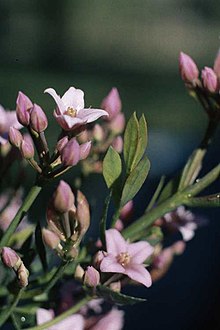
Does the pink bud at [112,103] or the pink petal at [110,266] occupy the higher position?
the pink bud at [112,103]

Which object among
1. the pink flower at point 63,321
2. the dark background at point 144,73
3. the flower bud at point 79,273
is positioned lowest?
the dark background at point 144,73

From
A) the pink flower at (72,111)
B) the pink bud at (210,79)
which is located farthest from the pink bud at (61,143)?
the pink bud at (210,79)

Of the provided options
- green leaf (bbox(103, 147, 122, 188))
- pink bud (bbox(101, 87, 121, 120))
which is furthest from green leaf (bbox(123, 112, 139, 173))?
pink bud (bbox(101, 87, 121, 120))

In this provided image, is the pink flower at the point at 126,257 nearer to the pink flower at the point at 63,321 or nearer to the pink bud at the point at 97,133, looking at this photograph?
the pink flower at the point at 63,321

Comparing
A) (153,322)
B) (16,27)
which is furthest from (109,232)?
(16,27)

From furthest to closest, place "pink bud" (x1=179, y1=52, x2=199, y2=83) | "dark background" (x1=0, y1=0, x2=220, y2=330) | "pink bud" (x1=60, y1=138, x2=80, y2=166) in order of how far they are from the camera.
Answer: "dark background" (x1=0, y1=0, x2=220, y2=330) → "pink bud" (x1=179, y1=52, x2=199, y2=83) → "pink bud" (x1=60, y1=138, x2=80, y2=166)

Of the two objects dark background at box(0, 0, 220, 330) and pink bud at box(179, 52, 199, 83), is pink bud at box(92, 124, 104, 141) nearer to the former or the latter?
pink bud at box(179, 52, 199, 83)
